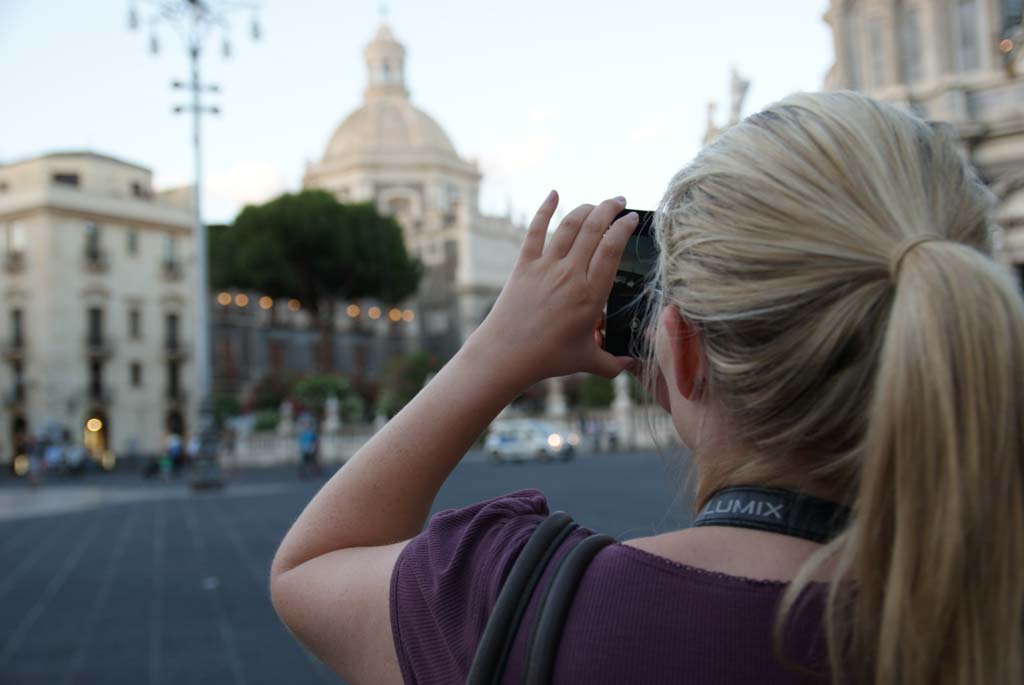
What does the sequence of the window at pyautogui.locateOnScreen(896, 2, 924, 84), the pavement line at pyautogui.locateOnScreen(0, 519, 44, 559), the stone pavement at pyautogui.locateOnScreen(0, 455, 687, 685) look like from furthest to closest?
the window at pyautogui.locateOnScreen(896, 2, 924, 84)
the pavement line at pyautogui.locateOnScreen(0, 519, 44, 559)
the stone pavement at pyautogui.locateOnScreen(0, 455, 687, 685)

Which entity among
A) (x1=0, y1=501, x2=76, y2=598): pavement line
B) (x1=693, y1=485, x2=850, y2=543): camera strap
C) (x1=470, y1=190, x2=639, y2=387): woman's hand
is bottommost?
(x1=0, y1=501, x2=76, y2=598): pavement line

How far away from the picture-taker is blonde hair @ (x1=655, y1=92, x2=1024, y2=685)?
34.4 inches

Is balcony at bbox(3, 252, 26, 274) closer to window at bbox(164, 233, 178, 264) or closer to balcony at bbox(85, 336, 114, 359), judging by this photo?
balcony at bbox(85, 336, 114, 359)

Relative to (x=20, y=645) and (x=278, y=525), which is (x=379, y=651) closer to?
(x=20, y=645)

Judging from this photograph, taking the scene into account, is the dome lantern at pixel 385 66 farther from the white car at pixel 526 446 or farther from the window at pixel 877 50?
the window at pixel 877 50

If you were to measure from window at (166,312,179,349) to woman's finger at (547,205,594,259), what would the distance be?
46.8 metres

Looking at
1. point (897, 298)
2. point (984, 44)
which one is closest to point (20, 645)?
point (897, 298)

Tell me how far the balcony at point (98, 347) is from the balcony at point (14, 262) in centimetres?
373

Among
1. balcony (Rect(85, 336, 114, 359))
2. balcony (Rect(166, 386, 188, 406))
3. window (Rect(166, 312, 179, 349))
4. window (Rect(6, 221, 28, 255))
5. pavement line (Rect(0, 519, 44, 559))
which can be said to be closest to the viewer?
Result: pavement line (Rect(0, 519, 44, 559))

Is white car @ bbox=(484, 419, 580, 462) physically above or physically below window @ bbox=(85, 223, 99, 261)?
below

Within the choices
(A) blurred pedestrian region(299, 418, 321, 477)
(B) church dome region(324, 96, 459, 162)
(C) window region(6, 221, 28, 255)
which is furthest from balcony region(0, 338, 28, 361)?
(B) church dome region(324, 96, 459, 162)

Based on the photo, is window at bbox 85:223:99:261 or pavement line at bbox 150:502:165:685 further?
window at bbox 85:223:99:261

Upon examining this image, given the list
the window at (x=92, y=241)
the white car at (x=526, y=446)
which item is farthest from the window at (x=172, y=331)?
the white car at (x=526, y=446)

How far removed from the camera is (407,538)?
1.21 meters
